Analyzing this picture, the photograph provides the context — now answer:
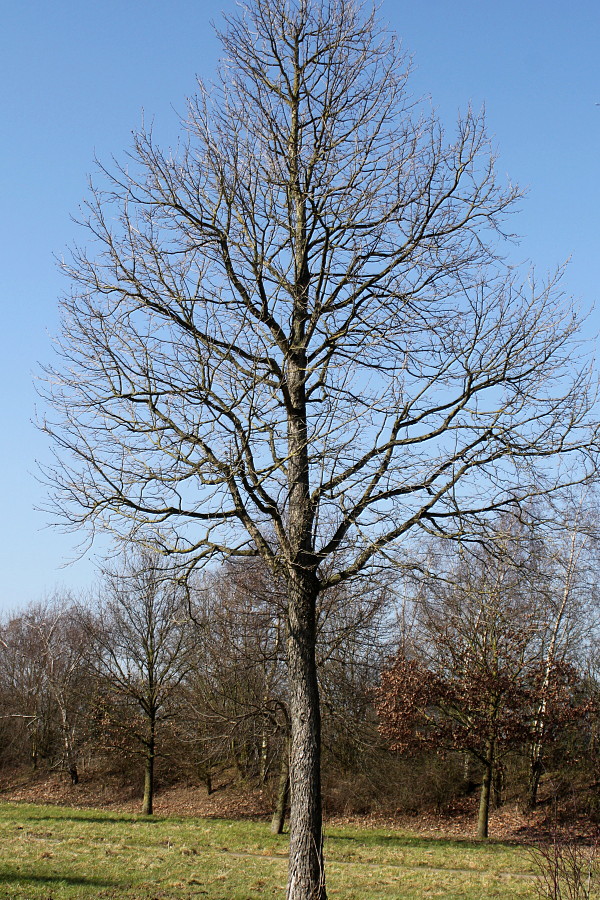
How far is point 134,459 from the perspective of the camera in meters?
7.95

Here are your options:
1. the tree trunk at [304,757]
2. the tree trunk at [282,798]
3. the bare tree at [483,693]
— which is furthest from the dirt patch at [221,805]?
the tree trunk at [304,757]

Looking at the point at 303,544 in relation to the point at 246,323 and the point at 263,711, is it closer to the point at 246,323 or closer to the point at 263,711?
the point at 246,323

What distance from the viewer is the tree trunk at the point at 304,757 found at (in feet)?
23.8

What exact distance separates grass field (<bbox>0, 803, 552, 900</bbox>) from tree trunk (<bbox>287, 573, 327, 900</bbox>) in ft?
6.76

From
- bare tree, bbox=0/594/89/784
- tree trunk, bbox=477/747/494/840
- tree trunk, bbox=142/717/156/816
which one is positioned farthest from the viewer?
bare tree, bbox=0/594/89/784

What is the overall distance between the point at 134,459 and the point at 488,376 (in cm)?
399

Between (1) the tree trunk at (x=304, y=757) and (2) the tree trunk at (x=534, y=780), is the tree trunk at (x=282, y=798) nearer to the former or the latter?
(2) the tree trunk at (x=534, y=780)

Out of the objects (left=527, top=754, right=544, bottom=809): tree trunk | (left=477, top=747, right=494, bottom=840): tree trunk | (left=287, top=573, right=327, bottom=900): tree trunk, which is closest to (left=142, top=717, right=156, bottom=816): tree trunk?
(left=477, top=747, right=494, bottom=840): tree trunk

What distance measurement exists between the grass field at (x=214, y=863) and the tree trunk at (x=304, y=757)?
206 cm

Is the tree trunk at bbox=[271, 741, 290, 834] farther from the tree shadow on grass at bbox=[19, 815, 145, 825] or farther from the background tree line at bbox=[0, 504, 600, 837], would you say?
the tree shadow on grass at bbox=[19, 815, 145, 825]

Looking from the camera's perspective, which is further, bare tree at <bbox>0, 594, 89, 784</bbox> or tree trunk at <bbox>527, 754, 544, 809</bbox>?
bare tree at <bbox>0, 594, 89, 784</bbox>

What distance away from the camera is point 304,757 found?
7547 mm

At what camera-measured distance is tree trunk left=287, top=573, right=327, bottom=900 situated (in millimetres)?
7242

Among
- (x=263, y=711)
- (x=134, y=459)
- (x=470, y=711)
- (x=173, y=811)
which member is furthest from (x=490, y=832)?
(x=134, y=459)
